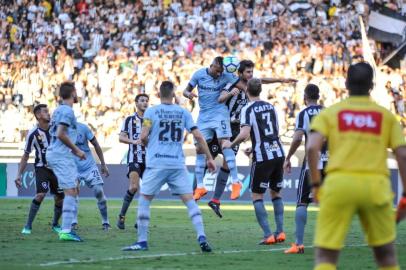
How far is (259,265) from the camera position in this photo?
42.2ft

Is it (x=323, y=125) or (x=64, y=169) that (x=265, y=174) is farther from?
(x=323, y=125)

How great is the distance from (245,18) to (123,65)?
4750 millimetres

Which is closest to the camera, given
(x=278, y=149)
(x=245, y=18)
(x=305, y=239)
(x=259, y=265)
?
(x=259, y=265)

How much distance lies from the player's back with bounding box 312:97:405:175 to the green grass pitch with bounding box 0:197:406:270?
4.16 metres

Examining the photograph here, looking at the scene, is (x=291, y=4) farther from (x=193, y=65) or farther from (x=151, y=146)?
(x=151, y=146)

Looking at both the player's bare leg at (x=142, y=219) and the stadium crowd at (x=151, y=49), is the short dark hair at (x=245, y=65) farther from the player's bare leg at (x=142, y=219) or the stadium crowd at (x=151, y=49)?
the stadium crowd at (x=151, y=49)

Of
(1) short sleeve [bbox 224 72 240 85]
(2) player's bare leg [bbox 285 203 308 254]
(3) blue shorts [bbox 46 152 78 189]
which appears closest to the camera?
(2) player's bare leg [bbox 285 203 308 254]

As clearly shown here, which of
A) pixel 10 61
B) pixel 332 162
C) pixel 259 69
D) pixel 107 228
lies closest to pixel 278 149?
pixel 107 228

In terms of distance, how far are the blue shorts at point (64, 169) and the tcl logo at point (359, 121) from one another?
8105 millimetres

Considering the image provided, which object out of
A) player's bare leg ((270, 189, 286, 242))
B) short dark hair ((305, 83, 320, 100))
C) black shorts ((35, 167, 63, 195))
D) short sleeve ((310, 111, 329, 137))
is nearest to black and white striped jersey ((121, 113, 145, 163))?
black shorts ((35, 167, 63, 195))

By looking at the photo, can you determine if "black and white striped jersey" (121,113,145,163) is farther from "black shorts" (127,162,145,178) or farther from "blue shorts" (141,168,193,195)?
"blue shorts" (141,168,193,195)

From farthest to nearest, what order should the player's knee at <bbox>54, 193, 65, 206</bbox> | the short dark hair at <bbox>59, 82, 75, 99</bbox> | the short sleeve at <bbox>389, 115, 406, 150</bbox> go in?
1. the player's knee at <bbox>54, 193, 65, 206</bbox>
2. the short dark hair at <bbox>59, 82, 75, 99</bbox>
3. the short sleeve at <bbox>389, 115, 406, 150</bbox>

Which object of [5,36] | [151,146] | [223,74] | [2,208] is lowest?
[2,208]

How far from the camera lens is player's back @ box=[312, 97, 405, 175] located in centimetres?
862
